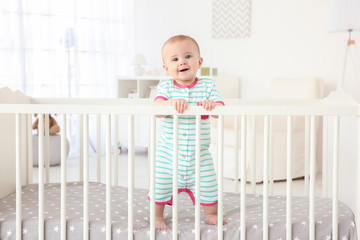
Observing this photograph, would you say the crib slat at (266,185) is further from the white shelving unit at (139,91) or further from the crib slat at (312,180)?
the white shelving unit at (139,91)

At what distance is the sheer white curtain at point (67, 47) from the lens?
4.32m

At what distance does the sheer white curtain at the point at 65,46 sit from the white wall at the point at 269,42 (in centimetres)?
45

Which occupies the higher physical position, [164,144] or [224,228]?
[164,144]

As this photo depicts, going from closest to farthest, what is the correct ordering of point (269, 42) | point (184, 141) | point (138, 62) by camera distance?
point (184, 141)
point (269, 42)
point (138, 62)

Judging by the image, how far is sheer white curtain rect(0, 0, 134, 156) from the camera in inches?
170

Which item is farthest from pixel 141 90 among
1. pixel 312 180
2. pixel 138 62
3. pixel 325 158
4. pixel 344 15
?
pixel 312 180

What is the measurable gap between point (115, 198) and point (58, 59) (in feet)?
9.54

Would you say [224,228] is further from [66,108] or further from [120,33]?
[120,33]

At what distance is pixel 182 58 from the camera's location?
1.71 m

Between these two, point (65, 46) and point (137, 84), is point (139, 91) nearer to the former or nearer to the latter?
point (137, 84)

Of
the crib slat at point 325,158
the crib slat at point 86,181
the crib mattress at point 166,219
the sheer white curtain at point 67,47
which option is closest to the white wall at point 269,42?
the sheer white curtain at point 67,47

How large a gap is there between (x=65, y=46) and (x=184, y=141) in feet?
10.5

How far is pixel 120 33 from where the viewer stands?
16.4 ft

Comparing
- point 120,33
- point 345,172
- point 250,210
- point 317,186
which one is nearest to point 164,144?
point 250,210
